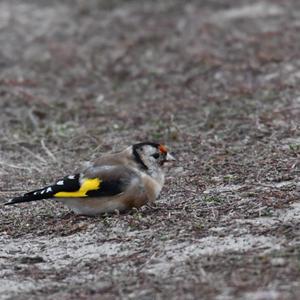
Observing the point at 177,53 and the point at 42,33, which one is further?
the point at 42,33

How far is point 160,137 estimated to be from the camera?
10.0m

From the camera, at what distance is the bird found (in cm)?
700

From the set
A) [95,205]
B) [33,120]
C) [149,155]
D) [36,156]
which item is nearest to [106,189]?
[95,205]

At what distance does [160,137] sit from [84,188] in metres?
3.12

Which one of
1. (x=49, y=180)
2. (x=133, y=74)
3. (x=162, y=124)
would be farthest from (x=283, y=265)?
(x=133, y=74)

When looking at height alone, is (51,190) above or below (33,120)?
above

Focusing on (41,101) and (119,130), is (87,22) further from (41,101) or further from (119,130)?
(119,130)

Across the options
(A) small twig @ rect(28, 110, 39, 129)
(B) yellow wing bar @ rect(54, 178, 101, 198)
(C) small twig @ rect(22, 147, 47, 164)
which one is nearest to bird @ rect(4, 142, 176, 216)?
(B) yellow wing bar @ rect(54, 178, 101, 198)

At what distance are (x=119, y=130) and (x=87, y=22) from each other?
609 cm

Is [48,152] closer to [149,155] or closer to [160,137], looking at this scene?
[160,137]

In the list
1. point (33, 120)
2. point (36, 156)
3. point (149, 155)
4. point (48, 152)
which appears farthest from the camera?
point (33, 120)

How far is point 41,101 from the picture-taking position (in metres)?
11.9

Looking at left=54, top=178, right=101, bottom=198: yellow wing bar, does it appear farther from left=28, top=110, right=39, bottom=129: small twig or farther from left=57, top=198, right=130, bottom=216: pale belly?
left=28, top=110, right=39, bottom=129: small twig

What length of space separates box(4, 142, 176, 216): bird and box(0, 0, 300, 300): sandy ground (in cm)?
11
